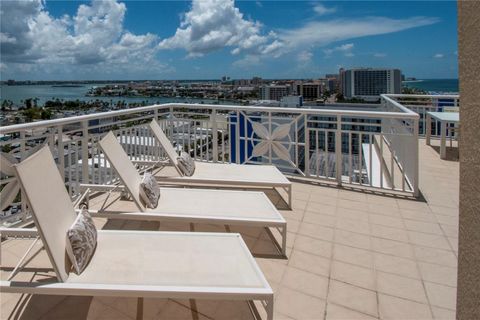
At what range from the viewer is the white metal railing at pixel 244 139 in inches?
167

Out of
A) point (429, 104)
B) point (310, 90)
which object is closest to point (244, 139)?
point (429, 104)

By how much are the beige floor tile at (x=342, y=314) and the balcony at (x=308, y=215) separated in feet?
0.04

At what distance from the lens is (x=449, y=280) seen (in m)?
2.71

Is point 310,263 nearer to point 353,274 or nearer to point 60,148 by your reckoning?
point 353,274

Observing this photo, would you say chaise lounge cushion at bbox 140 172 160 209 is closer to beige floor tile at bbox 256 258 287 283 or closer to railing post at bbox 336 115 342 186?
beige floor tile at bbox 256 258 287 283

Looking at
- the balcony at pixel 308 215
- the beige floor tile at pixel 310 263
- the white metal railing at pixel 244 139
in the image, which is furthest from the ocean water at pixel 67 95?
the beige floor tile at pixel 310 263

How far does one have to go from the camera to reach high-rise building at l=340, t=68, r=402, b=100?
1255 centimetres

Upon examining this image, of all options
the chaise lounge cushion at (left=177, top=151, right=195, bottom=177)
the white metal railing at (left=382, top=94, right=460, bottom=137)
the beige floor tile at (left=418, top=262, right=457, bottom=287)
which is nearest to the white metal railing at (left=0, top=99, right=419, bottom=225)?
the chaise lounge cushion at (left=177, top=151, right=195, bottom=177)

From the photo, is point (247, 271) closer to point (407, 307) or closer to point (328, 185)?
point (407, 307)

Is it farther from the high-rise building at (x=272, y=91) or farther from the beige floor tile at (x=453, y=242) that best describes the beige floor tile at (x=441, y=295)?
the high-rise building at (x=272, y=91)

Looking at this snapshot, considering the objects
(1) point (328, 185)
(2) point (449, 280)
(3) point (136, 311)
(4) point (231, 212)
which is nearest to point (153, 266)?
(3) point (136, 311)

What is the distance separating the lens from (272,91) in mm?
12727

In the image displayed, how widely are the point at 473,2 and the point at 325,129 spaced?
465 cm

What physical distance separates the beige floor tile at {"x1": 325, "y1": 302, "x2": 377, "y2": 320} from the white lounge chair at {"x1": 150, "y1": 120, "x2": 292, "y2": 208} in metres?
2.02
